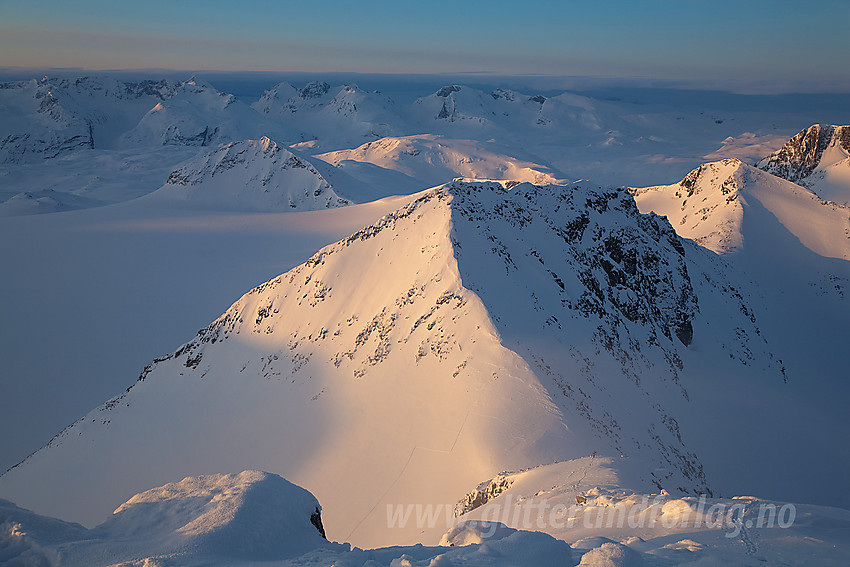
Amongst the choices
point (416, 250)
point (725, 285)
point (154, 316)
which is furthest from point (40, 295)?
point (725, 285)

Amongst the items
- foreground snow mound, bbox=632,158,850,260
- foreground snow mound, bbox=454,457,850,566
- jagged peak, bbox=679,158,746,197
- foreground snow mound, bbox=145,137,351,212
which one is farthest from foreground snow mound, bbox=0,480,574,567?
foreground snow mound, bbox=145,137,351,212

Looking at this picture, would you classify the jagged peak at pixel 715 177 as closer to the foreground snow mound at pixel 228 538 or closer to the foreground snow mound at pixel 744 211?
the foreground snow mound at pixel 744 211

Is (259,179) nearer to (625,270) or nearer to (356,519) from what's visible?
(625,270)

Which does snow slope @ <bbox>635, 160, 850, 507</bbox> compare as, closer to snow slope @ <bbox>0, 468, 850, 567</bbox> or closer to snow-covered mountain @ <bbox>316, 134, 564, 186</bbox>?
snow slope @ <bbox>0, 468, 850, 567</bbox>

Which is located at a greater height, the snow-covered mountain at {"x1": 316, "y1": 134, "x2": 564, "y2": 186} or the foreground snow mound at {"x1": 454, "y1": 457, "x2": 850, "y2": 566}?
the snow-covered mountain at {"x1": 316, "y1": 134, "x2": 564, "y2": 186}

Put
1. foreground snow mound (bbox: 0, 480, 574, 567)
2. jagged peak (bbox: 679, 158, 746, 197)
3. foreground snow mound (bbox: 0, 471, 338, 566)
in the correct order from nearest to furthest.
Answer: foreground snow mound (bbox: 0, 480, 574, 567), foreground snow mound (bbox: 0, 471, 338, 566), jagged peak (bbox: 679, 158, 746, 197)

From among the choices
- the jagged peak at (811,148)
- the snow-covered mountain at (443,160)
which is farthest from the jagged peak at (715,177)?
the snow-covered mountain at (443,160)

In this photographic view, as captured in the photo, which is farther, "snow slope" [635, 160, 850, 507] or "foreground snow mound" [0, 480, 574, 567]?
"snow slope" [635, 160, 850, 507]
